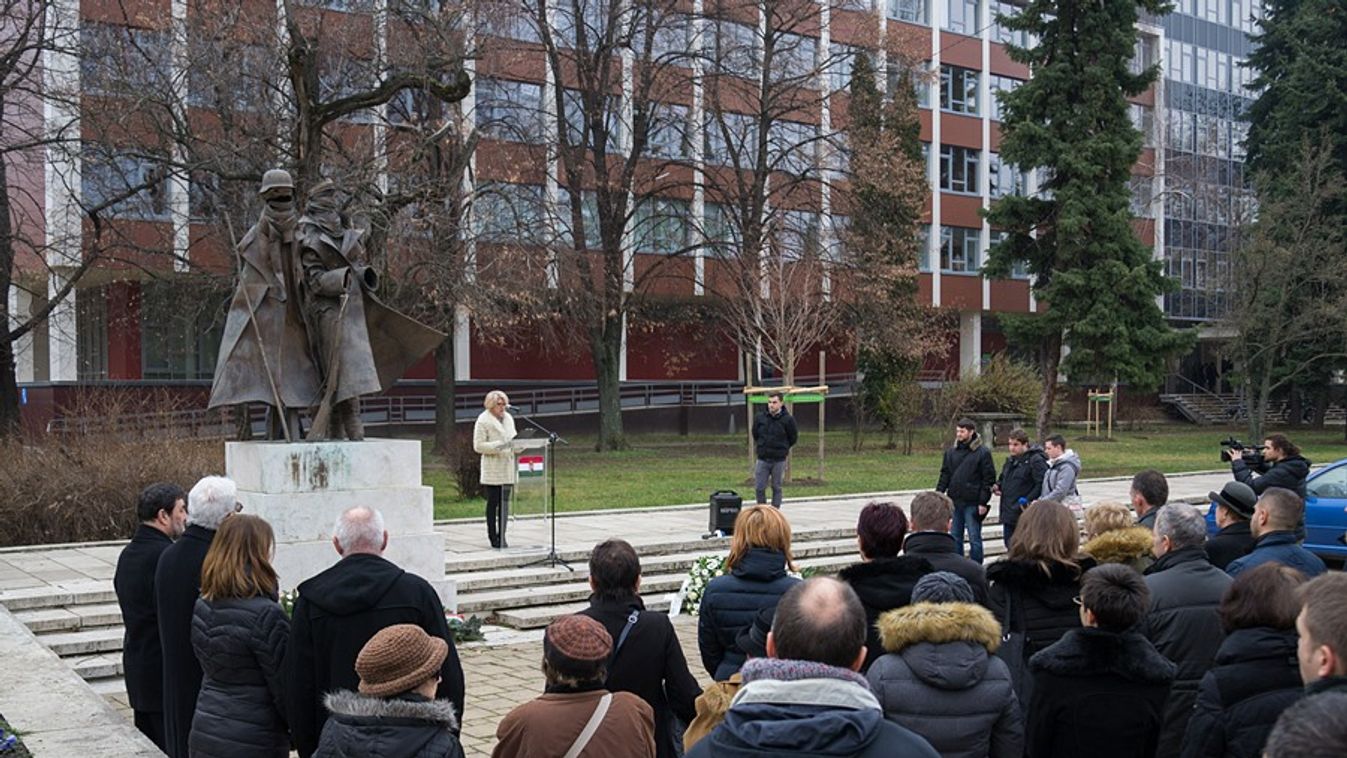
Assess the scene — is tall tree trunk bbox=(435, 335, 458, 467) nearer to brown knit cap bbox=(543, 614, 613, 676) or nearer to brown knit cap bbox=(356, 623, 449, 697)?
brown knit cap bbox=(543, 614, 613, 676)

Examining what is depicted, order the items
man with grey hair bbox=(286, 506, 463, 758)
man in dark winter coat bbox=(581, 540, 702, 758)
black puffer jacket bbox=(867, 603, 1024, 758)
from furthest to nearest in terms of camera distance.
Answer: man in dark winter coat bbox=(581, 540, 702, 758)
man with grey hair bbox=(286, 506, 463, 758)
black puffer jacket bbox=(867, 603, 1024, 758)

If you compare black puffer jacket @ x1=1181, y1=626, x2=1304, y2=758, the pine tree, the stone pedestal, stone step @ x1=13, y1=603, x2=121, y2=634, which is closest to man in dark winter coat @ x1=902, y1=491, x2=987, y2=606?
black puffer jacket @ x1=1181, y1=626, x2=1304, y2=758

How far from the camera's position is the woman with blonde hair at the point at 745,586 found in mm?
5219

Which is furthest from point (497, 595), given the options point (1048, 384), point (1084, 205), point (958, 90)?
point (958, 90)

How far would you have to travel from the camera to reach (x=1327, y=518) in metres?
14.5

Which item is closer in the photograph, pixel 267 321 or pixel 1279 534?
pixel 1279 534

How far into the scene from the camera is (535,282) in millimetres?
28734

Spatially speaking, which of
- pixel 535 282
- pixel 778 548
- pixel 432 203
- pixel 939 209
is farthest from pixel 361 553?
pixel 939 209

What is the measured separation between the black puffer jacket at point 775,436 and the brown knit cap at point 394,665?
1344cm

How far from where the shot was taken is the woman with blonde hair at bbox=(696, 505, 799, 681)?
522 centimetres

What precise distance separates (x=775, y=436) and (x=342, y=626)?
12608mm

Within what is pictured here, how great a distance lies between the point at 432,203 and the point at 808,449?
1441 centimetres

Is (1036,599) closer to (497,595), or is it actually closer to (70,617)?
(497,595)

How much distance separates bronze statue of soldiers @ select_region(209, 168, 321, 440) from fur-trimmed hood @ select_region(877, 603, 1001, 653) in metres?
7.30
